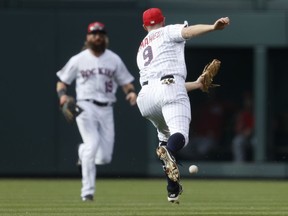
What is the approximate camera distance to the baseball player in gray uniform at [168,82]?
33.9ft

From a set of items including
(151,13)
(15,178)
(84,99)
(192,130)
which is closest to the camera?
(151,13)

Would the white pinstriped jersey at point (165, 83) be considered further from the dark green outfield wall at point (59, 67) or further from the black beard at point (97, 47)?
the dark green outfield wall at point (59, 67)

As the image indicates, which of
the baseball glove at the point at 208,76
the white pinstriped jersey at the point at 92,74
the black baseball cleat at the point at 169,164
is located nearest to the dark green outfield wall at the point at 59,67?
the white pinstriped jersey at the point at 92,74

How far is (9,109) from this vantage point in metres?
19.5

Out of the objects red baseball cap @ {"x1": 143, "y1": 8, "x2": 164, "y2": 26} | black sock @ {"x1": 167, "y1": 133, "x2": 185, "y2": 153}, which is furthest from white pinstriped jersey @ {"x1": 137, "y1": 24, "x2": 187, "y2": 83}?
black sock @ {"x1": 167, "y1": 133, "x2": 185, "y2": 153}

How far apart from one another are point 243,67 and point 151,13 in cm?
1019

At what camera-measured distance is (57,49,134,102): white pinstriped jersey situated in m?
13.5

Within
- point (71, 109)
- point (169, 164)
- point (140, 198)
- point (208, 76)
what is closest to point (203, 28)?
point (208, 76)

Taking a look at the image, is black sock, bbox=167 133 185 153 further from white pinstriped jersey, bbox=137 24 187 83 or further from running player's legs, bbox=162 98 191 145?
white pinstriped jersey, bbox=137 24 187 83

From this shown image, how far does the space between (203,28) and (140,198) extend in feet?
13.5

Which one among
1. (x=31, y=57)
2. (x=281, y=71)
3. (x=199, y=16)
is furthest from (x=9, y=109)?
(x=281, y=71)

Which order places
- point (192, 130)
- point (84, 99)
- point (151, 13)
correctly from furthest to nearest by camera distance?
point (192, 130) → point (84, 99) → point (151, 13)

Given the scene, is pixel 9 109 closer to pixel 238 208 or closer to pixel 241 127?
pixel 241 127

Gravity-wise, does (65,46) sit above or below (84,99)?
above
